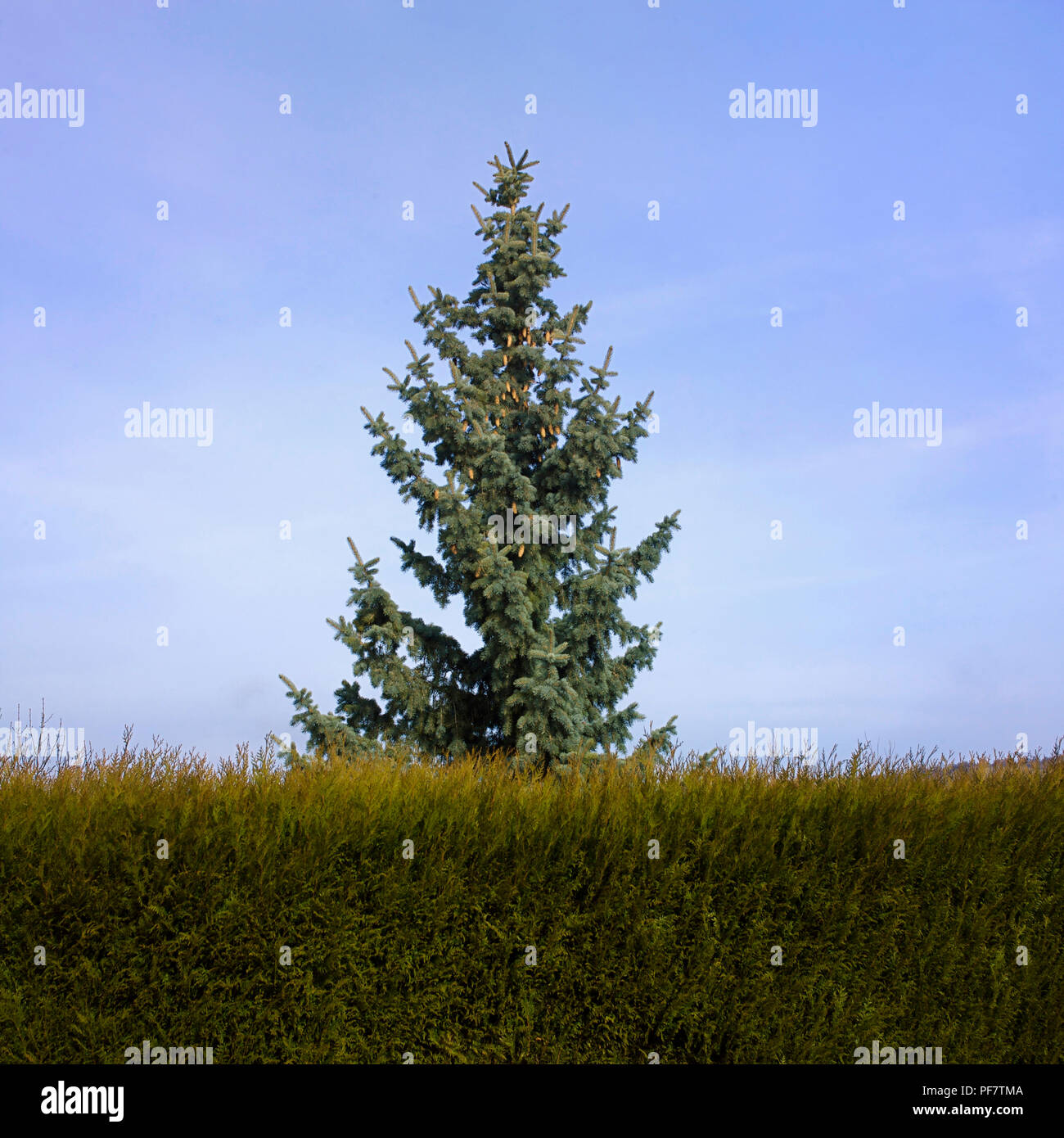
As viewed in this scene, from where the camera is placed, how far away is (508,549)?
14.8 metres

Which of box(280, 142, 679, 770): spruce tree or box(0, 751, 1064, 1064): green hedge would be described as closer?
box(0, 751, 1064, 1064): green hedge

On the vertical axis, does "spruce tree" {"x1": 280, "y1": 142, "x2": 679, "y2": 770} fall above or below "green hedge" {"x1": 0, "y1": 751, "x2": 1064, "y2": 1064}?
above

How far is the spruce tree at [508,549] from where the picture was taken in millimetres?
14008

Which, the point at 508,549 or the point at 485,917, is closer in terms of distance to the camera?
the point at 485,917

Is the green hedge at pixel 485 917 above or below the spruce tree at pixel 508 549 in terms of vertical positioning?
below

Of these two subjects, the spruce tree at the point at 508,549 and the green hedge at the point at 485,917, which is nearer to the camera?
the green hedge at the point at 485,917

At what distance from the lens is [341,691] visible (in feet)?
48.2

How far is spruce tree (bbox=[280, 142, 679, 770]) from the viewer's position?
14.0 m

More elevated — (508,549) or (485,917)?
(508,549)

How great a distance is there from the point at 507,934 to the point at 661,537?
29.5 ft
